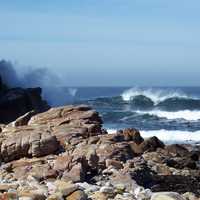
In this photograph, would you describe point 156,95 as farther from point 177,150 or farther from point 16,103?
point 177,150

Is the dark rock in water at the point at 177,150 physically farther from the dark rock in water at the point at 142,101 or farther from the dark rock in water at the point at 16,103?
the dark rock in water at the point at 142,101

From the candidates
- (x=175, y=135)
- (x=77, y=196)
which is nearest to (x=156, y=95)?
(x=175, y=135)

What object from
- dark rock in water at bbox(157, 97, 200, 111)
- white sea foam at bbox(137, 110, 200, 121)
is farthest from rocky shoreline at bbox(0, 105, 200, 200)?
dark rock in water at bbox(157, 97, 200, 111)

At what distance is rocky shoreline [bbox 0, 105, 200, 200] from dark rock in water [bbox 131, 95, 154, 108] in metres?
43.2

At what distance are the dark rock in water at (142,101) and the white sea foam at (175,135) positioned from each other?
29.2 m

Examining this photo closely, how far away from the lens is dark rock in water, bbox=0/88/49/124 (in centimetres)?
3747

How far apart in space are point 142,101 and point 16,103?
3577 centimetres

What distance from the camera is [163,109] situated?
6275cm

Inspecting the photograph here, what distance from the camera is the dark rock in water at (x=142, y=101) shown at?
2752 inches

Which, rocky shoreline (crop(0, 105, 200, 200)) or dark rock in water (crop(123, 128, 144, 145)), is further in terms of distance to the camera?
dark rock in water (crop(123, 128, 144, 145))

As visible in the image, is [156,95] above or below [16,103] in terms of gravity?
below

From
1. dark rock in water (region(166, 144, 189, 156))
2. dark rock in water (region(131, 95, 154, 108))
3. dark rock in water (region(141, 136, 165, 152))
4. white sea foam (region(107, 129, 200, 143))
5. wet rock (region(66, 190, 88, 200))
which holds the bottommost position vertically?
dark rock in water (region(131, 95, 154, 108))

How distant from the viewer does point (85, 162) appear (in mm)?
19500

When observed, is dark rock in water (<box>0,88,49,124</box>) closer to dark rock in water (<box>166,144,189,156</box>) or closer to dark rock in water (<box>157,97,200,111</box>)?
dark rock in water (<box>166,144,189,156</box>)
